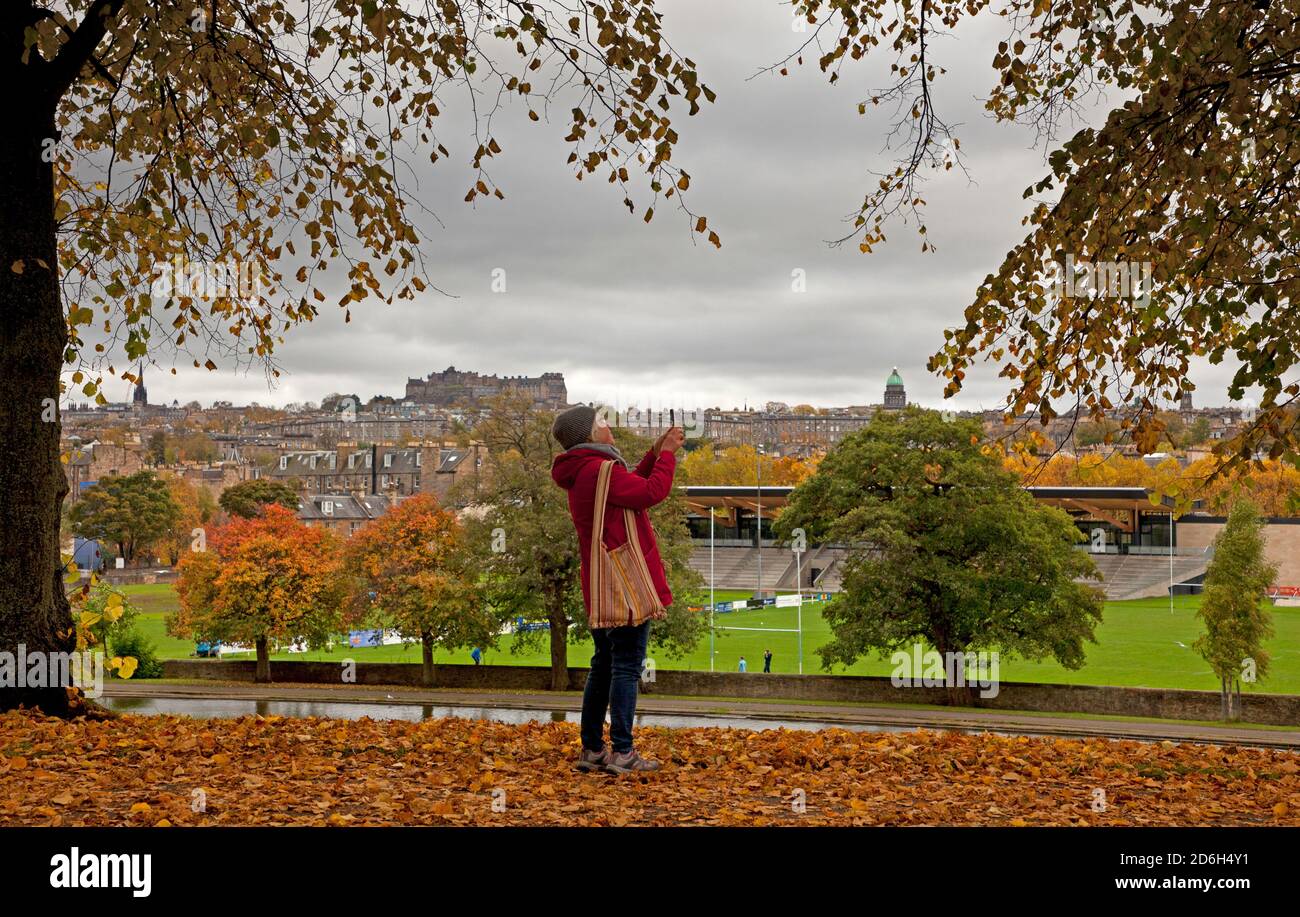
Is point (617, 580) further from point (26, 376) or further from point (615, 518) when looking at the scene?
point (26, 376)

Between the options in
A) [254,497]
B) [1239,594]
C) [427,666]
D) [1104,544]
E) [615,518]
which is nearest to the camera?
[615,518]

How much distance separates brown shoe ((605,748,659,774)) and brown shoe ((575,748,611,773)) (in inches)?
2.6

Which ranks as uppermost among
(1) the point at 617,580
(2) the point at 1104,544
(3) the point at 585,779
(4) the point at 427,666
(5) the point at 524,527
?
(5) the point at 524,527

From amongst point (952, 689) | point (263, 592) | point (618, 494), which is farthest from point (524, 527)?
point (618, 494)

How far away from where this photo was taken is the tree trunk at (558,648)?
35.4m

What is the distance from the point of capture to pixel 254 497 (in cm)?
9400

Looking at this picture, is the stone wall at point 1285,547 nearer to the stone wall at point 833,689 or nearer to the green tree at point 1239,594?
the green tree at point 1239,594

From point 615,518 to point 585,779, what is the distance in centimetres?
147

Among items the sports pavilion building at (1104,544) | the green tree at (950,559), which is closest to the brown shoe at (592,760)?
→ the green tree at (950,559)

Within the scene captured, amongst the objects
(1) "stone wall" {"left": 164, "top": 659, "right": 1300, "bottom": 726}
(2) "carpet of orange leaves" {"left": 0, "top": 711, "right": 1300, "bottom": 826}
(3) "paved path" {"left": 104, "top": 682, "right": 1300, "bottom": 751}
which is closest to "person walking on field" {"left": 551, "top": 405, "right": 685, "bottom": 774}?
(2) "carpet of orange leaves" {"left": 0, "top": 711, "right": 1300, "bottom": 826}

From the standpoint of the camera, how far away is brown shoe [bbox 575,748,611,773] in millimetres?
6566

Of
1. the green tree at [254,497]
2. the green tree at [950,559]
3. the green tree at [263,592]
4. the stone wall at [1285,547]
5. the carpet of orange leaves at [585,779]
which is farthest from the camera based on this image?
the green tree at [254,497]

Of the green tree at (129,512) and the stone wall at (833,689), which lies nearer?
the stone wall at (833,689)

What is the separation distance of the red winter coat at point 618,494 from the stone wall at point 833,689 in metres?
27.4
